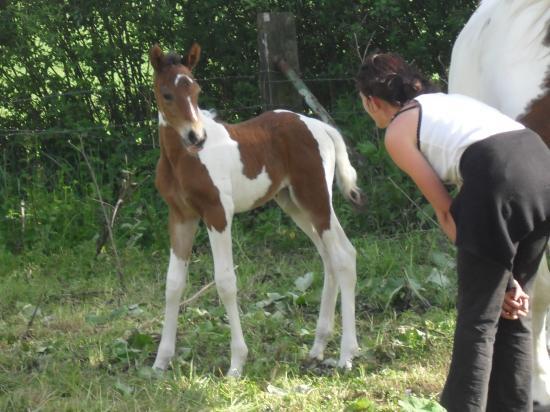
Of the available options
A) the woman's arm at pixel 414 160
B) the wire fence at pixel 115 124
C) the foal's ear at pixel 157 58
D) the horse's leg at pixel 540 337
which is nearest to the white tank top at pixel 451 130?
the woman's arm at pixel 414 160

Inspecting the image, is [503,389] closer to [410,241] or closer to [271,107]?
[410,241]

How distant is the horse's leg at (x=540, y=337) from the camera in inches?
162

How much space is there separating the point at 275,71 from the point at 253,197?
2.56 meters

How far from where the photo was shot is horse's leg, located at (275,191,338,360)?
4.99 meters

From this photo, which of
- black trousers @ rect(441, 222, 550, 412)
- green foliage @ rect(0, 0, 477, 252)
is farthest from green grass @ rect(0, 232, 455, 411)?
green foliage @ rect(0, 0, 477, 252)

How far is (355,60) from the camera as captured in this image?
8227mm

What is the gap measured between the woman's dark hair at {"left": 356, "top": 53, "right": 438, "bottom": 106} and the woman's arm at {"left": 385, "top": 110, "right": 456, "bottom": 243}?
0.72 feet

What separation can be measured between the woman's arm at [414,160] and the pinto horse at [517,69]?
65 cm

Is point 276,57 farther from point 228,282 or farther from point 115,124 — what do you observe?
point 228,282

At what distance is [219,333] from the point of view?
522 cm

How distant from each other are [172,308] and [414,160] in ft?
6.49

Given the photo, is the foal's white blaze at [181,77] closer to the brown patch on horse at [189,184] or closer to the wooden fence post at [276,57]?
the brown patch on horse at [189,184]

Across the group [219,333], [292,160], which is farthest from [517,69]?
[219,333]

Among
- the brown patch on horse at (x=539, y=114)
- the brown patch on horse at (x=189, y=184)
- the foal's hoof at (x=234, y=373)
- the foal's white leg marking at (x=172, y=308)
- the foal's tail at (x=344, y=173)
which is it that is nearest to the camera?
the brown patch on horse at (x=539, y=114)
